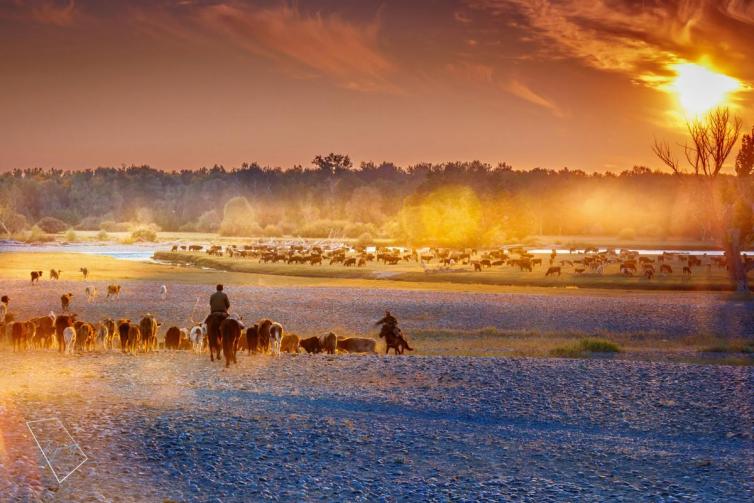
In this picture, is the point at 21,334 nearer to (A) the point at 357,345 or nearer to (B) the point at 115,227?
(A) the point at 357,345

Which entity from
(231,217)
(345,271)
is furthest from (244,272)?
(231,217)

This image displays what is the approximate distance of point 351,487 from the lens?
11.2 meters

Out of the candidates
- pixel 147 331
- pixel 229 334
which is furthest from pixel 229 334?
pixel 147 331

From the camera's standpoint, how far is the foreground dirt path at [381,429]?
11271 mm

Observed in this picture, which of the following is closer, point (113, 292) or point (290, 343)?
point (290, 343)

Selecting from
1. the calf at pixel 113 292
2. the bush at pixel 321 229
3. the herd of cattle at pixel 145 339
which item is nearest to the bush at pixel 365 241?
the bush at pixel 321 229

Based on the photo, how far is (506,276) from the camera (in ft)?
182

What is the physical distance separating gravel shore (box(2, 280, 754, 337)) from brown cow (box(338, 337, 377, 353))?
566 centimetres

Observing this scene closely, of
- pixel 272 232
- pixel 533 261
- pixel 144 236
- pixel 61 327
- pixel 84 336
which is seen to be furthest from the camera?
pixel 272 232

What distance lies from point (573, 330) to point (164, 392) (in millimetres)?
19381

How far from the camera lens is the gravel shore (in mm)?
32562

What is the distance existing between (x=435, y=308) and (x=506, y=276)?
62.5 feet

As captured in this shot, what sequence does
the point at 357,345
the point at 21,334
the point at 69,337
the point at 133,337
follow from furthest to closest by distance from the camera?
the point at 357,345 < the point at 21,334 < the point at 133,337 < the point at 69,337

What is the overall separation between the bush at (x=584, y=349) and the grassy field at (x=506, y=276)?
948 inches
